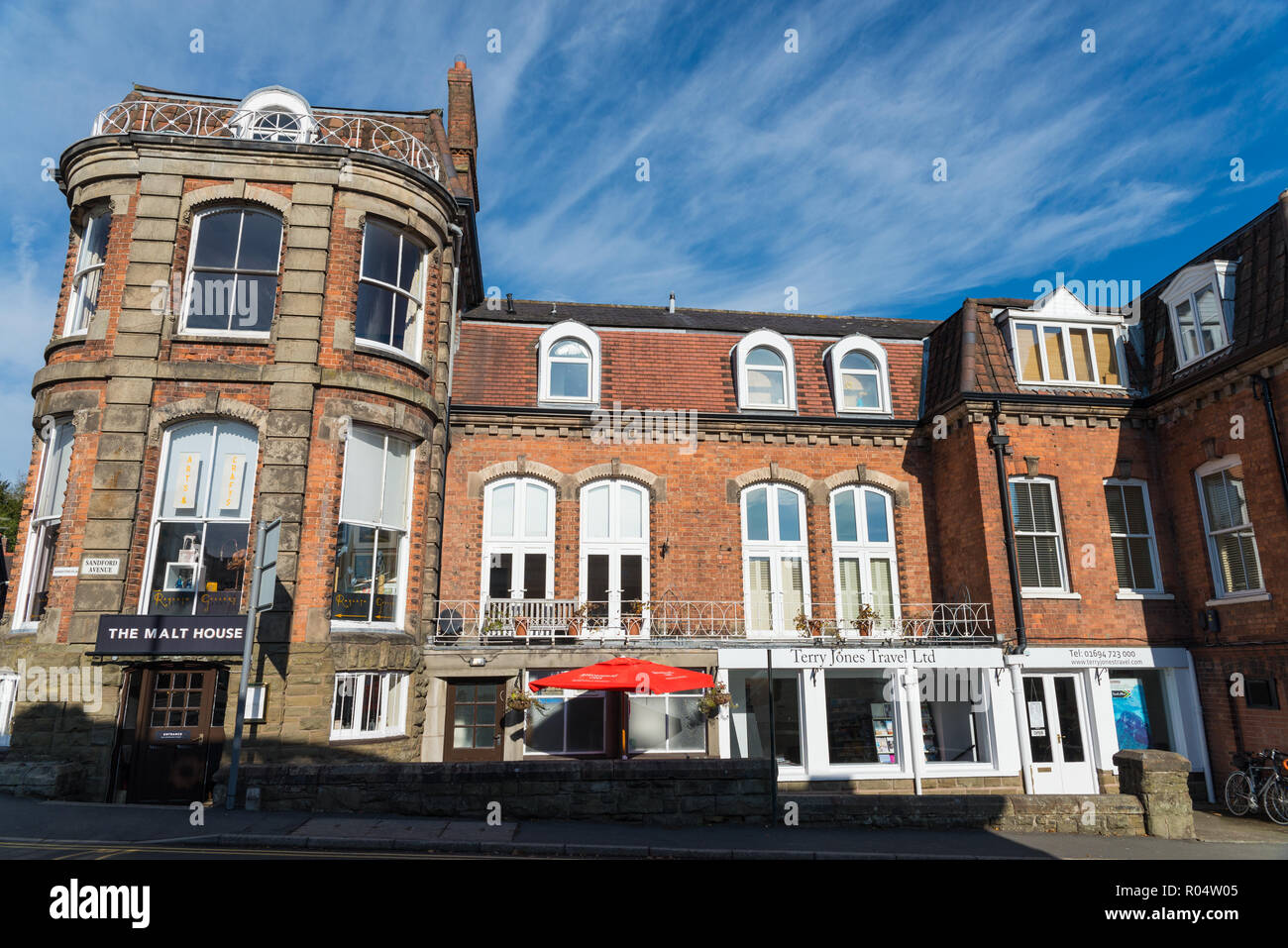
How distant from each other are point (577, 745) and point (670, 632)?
2901 millimetres

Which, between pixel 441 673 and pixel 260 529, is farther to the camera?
pixel 441 673

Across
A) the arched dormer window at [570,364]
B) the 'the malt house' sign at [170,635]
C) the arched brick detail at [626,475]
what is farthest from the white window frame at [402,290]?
the 'the malt house' sign at [170,635]

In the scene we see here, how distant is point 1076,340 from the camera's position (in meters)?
17.4

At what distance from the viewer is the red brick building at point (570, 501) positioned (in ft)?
40.6

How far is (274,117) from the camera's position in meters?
14.7

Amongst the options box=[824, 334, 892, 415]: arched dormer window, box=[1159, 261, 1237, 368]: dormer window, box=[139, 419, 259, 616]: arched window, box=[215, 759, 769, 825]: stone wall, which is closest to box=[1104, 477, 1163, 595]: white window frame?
box=[1159, 261, 1237, 368]: dormer window

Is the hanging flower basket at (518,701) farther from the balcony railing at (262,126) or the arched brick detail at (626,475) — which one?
the balcony railing at (262,126)

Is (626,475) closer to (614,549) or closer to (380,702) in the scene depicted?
(614,549)

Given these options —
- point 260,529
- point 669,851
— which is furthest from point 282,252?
point 669,851

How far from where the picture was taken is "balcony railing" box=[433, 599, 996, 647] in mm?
14961

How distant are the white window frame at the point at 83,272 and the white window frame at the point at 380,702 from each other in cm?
784

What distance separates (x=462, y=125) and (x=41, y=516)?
12122mm

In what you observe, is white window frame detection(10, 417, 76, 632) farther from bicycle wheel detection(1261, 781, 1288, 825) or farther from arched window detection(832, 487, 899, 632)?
bicycle wheel detection(1261, 781, 1288, 825)

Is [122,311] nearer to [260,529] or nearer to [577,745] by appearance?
[260,529]
